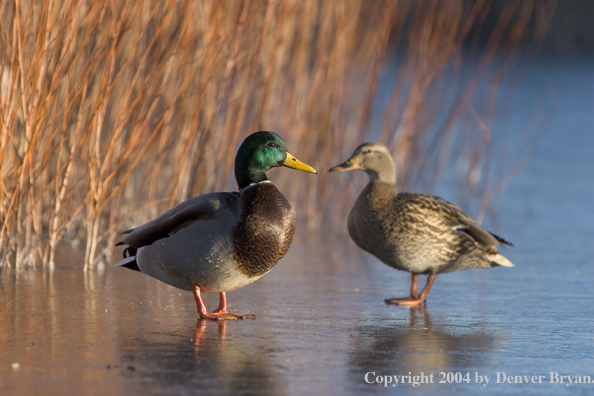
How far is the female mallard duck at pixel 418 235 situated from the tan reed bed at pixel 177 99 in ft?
4.06

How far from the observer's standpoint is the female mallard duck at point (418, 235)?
17.1 ft

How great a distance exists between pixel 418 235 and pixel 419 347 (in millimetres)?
1386

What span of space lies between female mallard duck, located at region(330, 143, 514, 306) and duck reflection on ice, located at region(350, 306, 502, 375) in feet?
2.27

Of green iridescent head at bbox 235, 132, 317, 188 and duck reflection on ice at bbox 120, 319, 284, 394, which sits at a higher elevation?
green iridescent head at bbox 235, 132, 317, 188

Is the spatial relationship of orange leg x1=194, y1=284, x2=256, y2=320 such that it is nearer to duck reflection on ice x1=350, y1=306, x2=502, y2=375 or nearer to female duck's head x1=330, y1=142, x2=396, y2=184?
duck reflection on ice x1=350, y1=306, x2=502, y2=375

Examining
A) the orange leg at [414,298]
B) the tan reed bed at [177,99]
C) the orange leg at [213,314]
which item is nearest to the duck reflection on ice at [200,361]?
the orange leg at [213,314]

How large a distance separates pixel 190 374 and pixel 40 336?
Result: 0.85 meters

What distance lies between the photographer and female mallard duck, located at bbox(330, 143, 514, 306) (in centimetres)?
521

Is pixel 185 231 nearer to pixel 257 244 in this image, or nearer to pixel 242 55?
pixel 257 244

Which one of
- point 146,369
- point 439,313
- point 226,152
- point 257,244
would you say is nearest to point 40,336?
point 146,369

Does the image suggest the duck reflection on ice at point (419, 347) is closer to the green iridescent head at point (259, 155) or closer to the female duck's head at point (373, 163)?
the green iridescent head at point (259, 155)

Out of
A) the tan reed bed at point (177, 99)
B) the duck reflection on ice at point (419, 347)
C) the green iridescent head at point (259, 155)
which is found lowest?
the duck reflection on ice at point (419, 347)

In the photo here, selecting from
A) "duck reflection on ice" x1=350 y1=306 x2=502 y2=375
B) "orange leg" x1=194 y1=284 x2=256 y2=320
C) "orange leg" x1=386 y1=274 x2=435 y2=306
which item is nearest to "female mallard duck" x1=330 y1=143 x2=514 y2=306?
"orange leg" x1=386 y1=274 x2=435 y2=306

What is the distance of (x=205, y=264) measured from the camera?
4.28m
